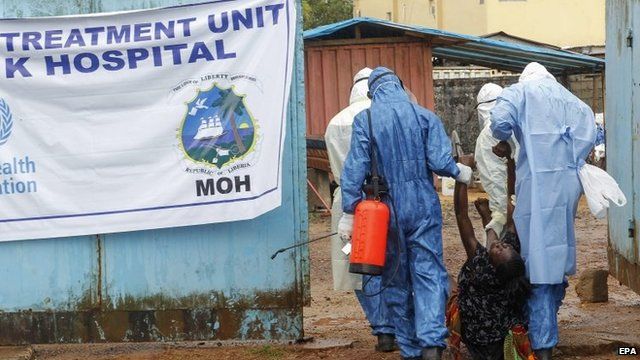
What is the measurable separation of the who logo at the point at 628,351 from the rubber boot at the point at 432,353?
4.23ft

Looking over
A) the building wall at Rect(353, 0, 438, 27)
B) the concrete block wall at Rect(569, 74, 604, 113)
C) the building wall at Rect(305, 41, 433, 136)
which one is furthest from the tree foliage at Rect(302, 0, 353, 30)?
the building wall at Rect(305, 41, 433, 136)

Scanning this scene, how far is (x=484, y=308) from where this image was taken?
6441 mm

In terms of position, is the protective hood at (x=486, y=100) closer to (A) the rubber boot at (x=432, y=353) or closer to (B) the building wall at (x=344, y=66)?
(A) the rubber boot at (x=432, y=353)

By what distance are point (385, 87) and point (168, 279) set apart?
181 centimetres

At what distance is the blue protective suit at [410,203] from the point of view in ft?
20.9

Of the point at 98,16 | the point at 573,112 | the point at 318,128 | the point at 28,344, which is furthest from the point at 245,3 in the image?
the point at 318,128

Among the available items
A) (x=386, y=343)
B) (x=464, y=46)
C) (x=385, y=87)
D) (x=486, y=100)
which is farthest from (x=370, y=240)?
(x=464, y=46)

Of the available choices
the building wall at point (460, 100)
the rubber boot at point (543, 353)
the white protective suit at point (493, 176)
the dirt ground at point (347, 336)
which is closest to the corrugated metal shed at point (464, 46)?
the building wall at point (460, 100)

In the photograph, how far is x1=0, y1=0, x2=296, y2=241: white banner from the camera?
6.84 m

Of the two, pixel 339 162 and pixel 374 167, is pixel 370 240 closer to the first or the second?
pixel 374 167

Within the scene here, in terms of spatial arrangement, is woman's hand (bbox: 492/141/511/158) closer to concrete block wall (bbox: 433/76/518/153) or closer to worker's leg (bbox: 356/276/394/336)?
worker's leg (bbox: 356/276/394/336)

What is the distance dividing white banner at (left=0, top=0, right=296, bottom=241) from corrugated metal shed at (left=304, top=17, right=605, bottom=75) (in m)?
7.91

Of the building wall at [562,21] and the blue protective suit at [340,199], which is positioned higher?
the building wall at [562,21]

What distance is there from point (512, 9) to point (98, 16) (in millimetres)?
31187
